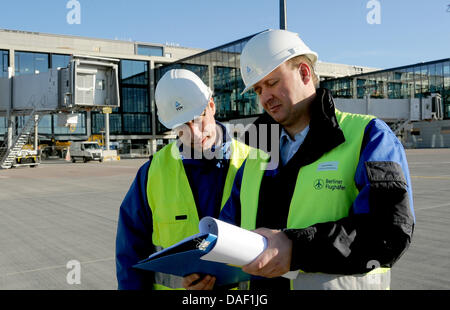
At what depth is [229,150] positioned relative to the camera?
9.00 feet

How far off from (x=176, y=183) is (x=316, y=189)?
1057mm

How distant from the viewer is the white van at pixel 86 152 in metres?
38.9

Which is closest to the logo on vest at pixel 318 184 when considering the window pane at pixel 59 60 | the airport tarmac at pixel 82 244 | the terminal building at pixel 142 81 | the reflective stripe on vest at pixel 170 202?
the reflective stripe on vest at pixel 170 202

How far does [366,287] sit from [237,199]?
761mm

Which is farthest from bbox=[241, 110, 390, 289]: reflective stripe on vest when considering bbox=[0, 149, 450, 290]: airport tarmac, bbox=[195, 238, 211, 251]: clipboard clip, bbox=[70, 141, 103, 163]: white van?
bbox=[70, 141, 103, 163]: white van

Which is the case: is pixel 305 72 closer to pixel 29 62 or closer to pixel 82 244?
pixel 82 244

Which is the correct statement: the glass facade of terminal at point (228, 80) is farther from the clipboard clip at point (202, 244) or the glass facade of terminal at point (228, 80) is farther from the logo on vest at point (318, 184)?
the clipboard clip at point (202, 244)

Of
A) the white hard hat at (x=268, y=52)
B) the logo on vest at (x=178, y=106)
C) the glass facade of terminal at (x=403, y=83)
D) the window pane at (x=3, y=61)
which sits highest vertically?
the window pane at (x=3, y=61)

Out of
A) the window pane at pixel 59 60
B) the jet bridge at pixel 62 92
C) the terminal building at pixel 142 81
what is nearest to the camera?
the jet bridge at pixel 62 92

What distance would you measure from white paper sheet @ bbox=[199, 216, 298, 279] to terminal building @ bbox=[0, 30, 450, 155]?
4380 cm

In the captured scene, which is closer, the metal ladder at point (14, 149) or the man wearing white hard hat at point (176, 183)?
the man wearing white hard hat at point (176, 183)

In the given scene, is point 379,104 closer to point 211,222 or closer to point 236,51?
point 236,51

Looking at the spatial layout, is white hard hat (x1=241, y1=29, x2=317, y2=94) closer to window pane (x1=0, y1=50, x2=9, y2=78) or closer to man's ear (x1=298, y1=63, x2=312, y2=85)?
man's ear (x1=298, y1=63, x2=312, y2=85)
